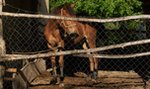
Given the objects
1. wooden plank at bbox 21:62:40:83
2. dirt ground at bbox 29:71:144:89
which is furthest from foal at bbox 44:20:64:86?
wooden plank at bbox 21:62:40:83

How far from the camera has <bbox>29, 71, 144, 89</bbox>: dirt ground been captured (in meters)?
8.61

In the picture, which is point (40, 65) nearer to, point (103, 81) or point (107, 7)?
point (103, 81)

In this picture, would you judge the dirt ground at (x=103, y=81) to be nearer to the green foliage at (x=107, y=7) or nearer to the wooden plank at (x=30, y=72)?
the wooden plank at (x=30, y=72)

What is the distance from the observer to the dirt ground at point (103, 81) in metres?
8.61

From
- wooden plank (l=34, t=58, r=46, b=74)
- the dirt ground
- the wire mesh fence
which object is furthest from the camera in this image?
the wire mesh fence

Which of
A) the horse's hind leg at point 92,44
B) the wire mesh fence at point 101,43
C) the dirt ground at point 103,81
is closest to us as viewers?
the dirt ground at point 103,81

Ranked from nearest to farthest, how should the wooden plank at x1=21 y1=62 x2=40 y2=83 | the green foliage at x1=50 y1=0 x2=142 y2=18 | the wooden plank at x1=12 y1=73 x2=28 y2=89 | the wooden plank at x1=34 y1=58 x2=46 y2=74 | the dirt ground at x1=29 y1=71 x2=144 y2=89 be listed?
the wooden plank at x1=12 y1=73 x2=28 y2=89 < the dirt ground at x1=29 y1=71 x2=144 y2=89 < the wooden plank at x1=21 y1=62 x2=40 y2=83 < the green foliage at x1=50 y1=0 x2=142 y2=18 < the wooden plank at x1=34 y1=58 x2=46 y2=74

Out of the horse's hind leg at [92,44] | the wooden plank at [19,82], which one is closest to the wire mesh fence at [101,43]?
the horse's hind leg at [92,44]

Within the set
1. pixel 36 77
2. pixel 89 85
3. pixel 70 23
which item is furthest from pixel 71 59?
pixel 70 23

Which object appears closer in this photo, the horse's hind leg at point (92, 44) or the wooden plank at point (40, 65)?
the horse's hind leg at point (92, 44)

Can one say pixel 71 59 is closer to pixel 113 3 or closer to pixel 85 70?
pixel 85 70

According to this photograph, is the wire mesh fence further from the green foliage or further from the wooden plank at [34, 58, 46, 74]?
the green foliage

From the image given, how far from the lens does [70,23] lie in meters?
8.19

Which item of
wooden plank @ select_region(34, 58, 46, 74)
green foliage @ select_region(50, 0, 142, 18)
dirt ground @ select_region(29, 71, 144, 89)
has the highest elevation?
green foliage @ select_region(50, 0, 142, 18)
